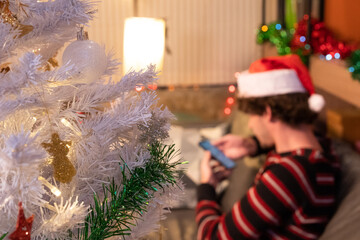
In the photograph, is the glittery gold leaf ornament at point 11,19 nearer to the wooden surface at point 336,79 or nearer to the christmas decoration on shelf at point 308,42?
the christmas decoration on shelf at point 308,42

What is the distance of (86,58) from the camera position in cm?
70

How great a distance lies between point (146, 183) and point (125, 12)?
3000 millimetres

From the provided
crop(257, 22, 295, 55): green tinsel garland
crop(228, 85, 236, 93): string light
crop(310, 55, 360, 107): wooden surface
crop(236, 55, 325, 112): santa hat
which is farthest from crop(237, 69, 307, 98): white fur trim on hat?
crop(228, 85, 236, 93): string light

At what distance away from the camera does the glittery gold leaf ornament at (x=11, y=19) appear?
2.13ft

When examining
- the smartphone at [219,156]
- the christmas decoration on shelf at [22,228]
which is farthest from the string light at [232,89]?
the christmas decoration on shelf at [22,228]

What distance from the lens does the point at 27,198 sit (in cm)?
56

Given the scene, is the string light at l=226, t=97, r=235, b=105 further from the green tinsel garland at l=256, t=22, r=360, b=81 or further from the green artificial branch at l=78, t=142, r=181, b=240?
the green artificial branch at l=78, t=142, r=181, b=240

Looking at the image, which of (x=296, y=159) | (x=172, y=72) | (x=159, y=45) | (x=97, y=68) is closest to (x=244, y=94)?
(x=296, y=159)

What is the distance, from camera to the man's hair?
159 cm

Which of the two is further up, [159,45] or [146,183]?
[146,183]

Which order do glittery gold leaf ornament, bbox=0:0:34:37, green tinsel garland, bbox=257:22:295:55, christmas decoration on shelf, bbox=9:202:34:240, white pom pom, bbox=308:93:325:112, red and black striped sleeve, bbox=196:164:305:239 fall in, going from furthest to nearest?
green tinsel garland, bbox=257:22:295:55
white pom pom, bbox=308:93:325:112
red and black striped sleeve, bbox=196:164:305:239
glittery gold leaf ornament, bbox=0:0:34:37
christmas decoration on shelf, bbox=9:202:34:240

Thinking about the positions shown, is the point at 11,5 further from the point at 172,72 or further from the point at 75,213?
the point at 172,72

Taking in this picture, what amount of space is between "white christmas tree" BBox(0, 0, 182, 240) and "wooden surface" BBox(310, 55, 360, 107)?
67.3 inches

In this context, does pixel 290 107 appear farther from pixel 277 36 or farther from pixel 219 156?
pixel 277 36
